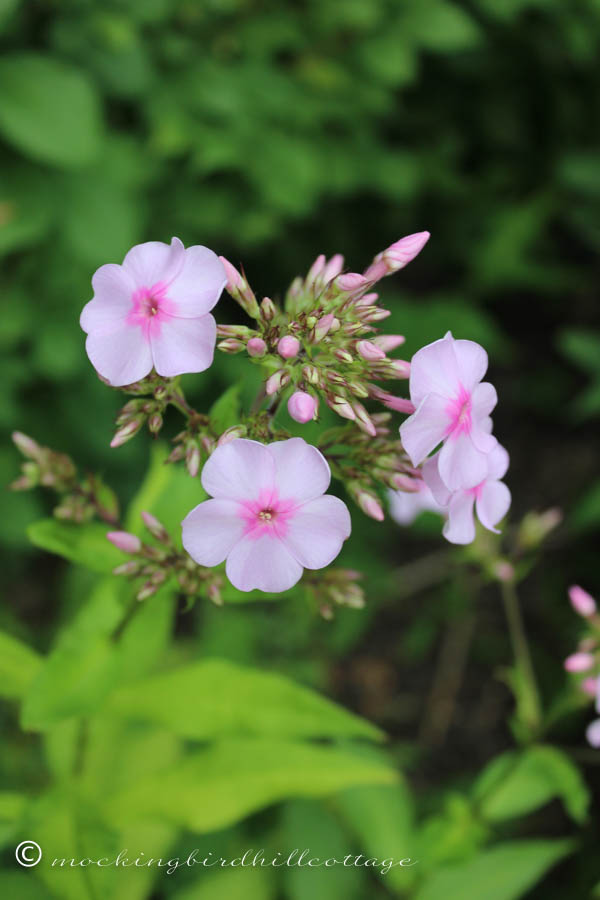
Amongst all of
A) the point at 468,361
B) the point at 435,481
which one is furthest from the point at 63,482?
the point at 468,361

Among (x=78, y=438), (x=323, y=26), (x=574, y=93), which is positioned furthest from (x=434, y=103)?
(x=78, y=438)

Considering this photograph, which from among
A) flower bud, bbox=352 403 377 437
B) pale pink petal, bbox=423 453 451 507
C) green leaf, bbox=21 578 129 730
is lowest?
green leaf, bbox=21 578 129 730

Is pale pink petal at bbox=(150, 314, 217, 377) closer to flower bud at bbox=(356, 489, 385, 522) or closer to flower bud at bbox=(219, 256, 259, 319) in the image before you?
flower bud at bbox=(219, 256, 259, 319)

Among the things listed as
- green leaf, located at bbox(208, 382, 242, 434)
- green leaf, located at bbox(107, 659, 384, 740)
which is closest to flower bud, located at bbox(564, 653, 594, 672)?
green leaf, located at bbox(107, 659, 384, 740)

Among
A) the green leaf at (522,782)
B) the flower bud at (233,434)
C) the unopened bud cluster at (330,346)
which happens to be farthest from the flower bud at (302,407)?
the green leaf at (522,782)

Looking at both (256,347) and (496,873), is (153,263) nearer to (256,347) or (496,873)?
(256,347)

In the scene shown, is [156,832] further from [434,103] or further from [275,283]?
[434,103]

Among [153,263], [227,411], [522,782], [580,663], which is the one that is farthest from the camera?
[522,782]
